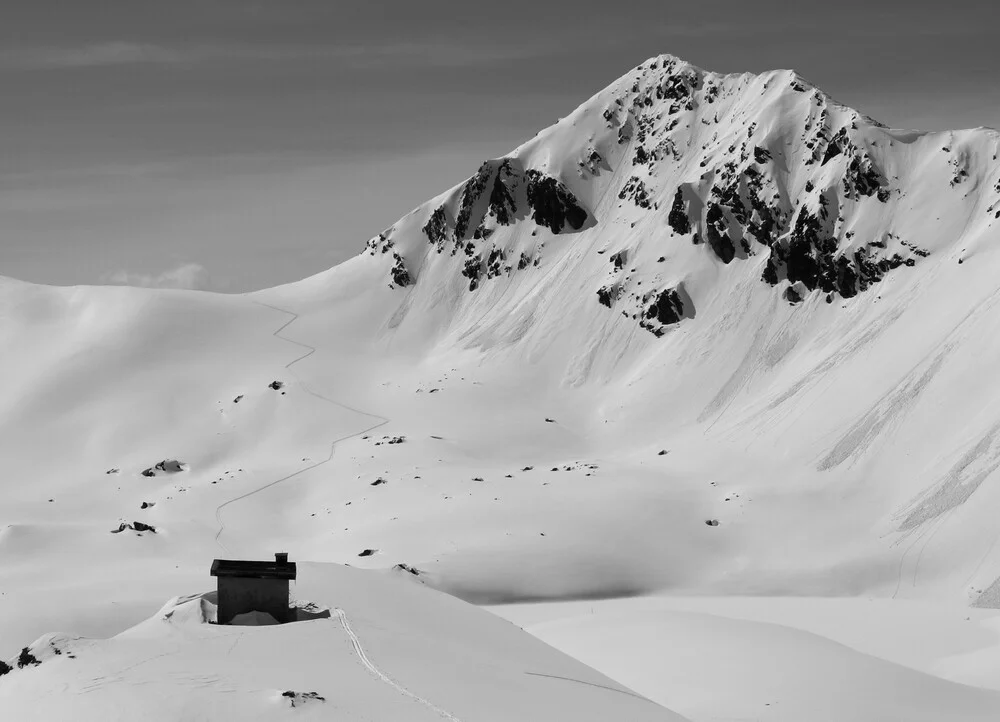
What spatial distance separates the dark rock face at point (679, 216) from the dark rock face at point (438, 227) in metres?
42.7

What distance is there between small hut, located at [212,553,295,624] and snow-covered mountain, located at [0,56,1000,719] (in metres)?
22.2

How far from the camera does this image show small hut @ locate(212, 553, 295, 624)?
3675cm

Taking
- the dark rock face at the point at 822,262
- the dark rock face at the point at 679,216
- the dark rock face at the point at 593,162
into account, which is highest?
the dark rock face at the point at 593,162

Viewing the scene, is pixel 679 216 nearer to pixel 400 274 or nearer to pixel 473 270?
pixel 473 270

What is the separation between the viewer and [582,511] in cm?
9950

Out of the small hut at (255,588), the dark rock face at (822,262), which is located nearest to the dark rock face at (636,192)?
the dark rock face at (822,262)

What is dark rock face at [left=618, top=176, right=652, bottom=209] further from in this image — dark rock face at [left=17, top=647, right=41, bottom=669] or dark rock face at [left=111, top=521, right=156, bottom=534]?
dark rock face at [left=17, top=647, right=41, bottom=669]

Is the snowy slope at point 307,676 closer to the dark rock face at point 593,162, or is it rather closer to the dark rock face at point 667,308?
the dark rock face at point 667,308

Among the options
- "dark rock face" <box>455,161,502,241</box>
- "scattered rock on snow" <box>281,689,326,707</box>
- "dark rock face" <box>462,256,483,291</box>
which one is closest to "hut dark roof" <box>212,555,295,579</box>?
"scattered rock on snow" <box>281,689,326,707</box>

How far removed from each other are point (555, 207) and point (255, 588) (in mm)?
144926

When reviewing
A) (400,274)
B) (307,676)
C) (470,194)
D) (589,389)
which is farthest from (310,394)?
(307,676)

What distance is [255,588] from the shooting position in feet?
123

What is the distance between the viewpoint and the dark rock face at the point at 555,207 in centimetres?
17638

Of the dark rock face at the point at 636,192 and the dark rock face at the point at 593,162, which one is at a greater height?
the dark rock face at the point at 593,162
